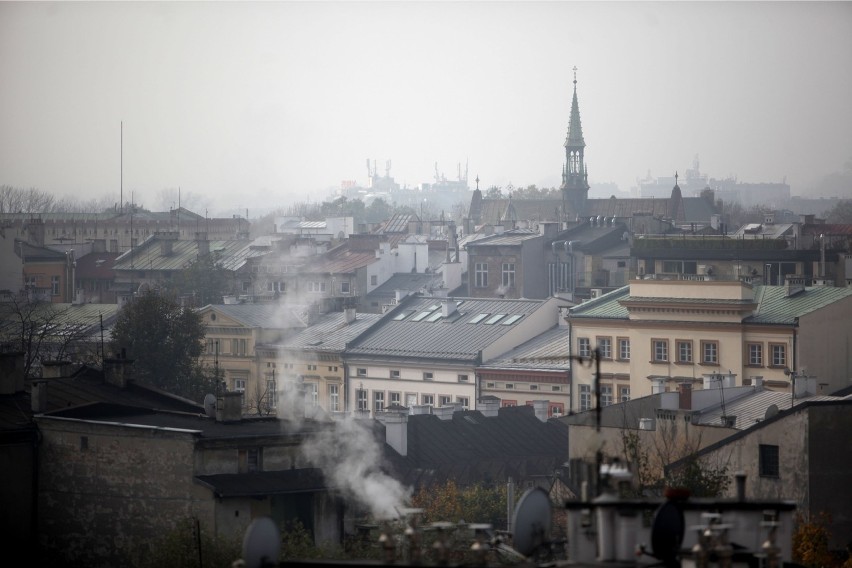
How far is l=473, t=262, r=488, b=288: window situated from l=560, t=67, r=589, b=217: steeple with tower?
69.8 meters

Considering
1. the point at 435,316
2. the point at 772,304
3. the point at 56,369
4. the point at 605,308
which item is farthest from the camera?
the point at 435,316

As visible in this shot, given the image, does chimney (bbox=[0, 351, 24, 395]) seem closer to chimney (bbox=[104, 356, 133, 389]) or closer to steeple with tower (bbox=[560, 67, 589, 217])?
chimney (bbox=[104, 356, 133, 389])

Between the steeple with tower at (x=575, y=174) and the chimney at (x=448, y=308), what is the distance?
90.0m

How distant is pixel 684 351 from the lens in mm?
66188

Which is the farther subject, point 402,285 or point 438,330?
point 402,285

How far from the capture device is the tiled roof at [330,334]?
7819 cm

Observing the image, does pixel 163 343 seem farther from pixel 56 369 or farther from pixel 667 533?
pixel 667 533

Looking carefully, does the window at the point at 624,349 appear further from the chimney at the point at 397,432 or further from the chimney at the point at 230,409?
the chimney at the point at 230,409

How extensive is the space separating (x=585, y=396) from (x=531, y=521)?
45.9 meters

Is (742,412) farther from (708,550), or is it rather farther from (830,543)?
(708,550)

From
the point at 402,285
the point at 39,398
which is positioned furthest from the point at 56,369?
the point at 402,285

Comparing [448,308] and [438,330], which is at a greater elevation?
[448,308]

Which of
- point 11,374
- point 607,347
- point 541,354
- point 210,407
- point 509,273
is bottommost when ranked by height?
point 210,407

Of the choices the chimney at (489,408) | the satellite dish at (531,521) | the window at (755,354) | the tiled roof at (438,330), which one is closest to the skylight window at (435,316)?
the tiled roof at (438,330)
